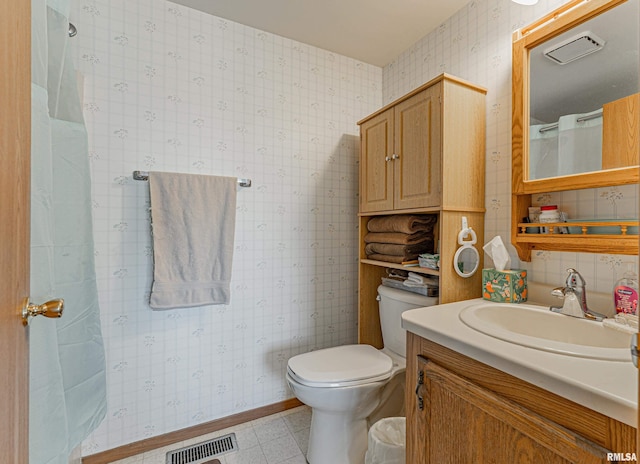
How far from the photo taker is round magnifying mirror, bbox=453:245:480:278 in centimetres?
132

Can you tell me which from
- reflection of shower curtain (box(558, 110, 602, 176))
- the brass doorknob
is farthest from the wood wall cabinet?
the brass doorknob

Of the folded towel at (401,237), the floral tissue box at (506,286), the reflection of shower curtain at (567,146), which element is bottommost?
the floral tissue box at (506,286)

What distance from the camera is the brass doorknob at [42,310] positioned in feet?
1.90

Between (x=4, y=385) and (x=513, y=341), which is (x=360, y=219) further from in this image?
(x=4, y=385)

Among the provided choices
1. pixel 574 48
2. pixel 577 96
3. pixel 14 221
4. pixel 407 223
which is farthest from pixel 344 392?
pixel 574 48

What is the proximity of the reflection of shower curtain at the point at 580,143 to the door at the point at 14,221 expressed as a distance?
5.01 feet

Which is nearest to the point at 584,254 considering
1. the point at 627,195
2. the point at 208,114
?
the point at 627,195

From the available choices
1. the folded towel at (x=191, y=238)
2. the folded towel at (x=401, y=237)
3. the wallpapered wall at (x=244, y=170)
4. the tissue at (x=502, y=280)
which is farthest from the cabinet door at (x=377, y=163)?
the folded towel at (x=191, y=238)

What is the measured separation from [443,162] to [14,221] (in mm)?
1343

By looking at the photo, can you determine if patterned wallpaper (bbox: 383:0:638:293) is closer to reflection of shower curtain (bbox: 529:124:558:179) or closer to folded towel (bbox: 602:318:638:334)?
reflection of shower curtain (bbox: 529:124:558:179)

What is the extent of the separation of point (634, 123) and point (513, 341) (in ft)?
2.60

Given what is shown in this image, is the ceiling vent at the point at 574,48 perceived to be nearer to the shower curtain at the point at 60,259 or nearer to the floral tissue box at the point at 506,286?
the floral tissue box at the point at 506,286

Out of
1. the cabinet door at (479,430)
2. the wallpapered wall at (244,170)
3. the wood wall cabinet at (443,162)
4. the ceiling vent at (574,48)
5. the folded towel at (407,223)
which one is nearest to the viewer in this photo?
the cabinet door at (479,430)

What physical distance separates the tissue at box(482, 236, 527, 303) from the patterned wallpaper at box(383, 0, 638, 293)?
0.09 meters
